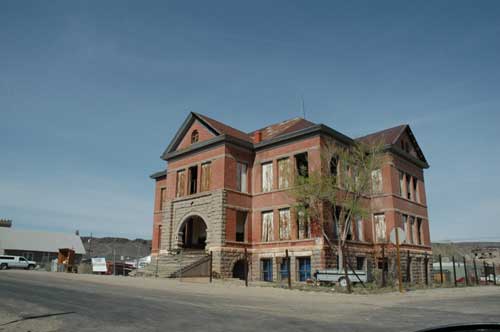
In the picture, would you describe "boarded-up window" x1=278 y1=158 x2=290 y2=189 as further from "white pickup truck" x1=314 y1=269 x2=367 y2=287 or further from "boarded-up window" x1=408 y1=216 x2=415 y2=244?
"boarded-up window" x1=408 y1=216 x2=415 y2=244

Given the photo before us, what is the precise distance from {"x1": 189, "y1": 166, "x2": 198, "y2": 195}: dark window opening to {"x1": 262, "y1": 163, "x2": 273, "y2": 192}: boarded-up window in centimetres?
601

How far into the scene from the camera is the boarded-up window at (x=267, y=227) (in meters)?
31.9

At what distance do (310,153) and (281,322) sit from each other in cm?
2122

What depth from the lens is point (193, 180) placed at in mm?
36906

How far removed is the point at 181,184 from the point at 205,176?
133 inches

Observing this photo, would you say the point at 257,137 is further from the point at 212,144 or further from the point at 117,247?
the point at 117,247

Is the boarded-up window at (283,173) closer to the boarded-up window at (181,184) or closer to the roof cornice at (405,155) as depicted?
the roof cornice at (405,155)

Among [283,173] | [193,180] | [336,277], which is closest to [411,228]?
[283,173]

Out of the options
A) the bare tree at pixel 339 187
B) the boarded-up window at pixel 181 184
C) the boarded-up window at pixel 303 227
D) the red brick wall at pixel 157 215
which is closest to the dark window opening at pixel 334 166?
the bare tree at pixel 339 187

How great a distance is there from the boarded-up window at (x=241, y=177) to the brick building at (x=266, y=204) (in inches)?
3.1

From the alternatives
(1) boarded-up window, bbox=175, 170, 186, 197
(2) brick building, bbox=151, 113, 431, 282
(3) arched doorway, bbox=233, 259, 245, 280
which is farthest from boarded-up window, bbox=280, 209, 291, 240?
(1) boarded-up window, bbox=175, 170, 186, 197

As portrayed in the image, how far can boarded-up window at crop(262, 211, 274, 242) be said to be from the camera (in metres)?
31.9

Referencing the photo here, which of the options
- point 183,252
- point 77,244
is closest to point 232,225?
point 183,252

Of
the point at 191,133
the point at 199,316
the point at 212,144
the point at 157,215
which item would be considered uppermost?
the point at 191,133
